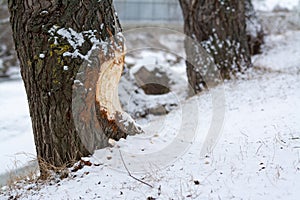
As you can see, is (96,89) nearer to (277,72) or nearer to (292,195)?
(292,195)

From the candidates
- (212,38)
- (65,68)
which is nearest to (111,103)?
(65,68)

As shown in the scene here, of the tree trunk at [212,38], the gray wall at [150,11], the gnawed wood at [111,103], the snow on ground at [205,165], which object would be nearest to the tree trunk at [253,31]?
the tree trunk at [212,38]

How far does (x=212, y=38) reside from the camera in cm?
727

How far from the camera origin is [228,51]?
7375 mm

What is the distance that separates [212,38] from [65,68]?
4.34 meters

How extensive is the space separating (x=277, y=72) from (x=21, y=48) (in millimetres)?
5324

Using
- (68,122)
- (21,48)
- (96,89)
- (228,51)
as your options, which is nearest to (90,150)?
(68,122)

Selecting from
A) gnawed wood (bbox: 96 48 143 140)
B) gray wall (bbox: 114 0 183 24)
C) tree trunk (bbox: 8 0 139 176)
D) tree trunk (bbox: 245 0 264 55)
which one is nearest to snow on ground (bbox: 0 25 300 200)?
gnawed wood (bbox: 96 48 143 140)

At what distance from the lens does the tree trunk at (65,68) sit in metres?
3.49

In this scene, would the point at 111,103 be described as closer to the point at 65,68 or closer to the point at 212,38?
the point at 65,68

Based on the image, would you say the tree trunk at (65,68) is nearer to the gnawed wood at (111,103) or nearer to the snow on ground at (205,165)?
the gnawed wood at (111,103)

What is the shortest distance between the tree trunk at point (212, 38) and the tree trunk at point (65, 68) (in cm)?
380

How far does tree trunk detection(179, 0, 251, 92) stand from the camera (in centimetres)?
721

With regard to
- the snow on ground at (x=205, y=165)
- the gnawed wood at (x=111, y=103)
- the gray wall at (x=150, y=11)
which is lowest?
the snow on ground at (x=205, y=165)
